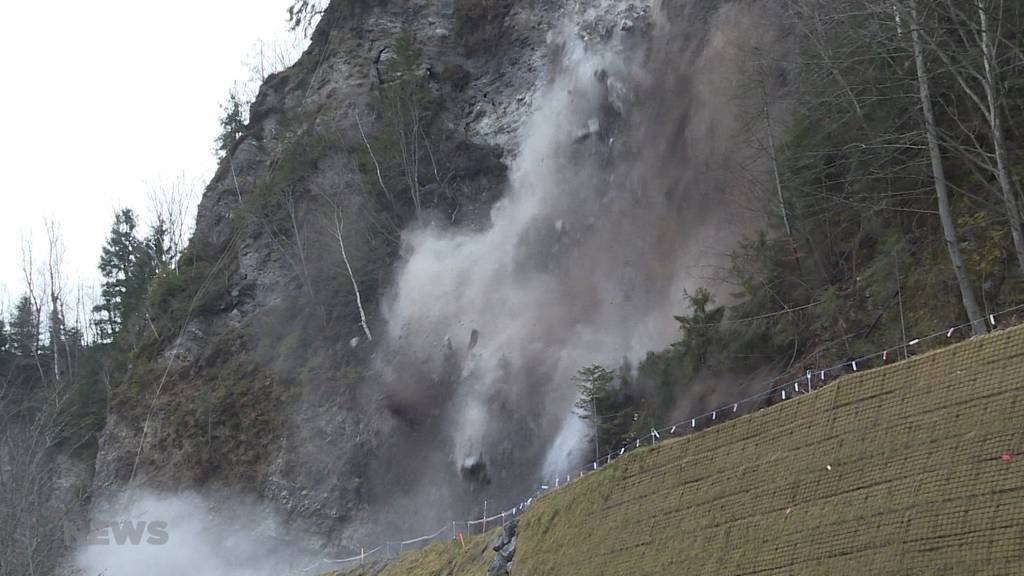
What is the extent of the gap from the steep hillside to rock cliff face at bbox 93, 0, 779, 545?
41.3ft

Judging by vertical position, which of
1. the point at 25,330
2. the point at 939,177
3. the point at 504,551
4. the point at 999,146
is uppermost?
the point at 25,330

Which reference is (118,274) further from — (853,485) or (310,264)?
(853,485)

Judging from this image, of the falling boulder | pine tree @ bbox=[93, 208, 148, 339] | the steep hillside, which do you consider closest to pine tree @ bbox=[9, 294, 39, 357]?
pine tree @ bbox=[93, 208, 148, 339]

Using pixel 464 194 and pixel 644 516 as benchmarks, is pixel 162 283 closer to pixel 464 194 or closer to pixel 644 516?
pixel 464 194

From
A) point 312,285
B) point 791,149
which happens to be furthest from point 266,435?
point 791,149

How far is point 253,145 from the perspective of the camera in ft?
190

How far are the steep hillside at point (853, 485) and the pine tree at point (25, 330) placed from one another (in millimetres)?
53400

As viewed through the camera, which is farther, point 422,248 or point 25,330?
point 25,330

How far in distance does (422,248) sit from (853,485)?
32.5m

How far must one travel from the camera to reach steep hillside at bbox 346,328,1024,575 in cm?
1191

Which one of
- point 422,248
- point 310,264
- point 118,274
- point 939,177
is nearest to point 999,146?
point 939,177

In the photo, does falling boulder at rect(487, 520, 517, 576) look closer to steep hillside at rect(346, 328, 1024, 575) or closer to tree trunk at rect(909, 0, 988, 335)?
steep hillside at rect(346, 328, 1024, 575)

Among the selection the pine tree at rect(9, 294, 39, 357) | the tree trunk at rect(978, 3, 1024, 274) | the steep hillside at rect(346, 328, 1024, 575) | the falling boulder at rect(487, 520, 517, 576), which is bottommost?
the steep hillside at rect(346, 328, 1024, 575)

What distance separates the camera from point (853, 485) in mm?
13797
